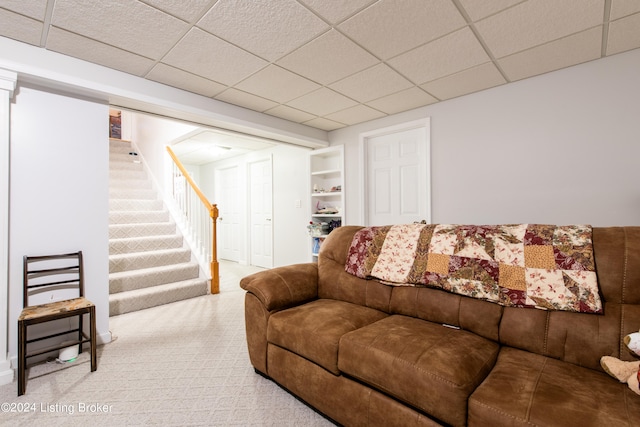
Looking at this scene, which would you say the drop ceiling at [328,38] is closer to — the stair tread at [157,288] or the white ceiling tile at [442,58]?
the white ceiling tile at [442,58]

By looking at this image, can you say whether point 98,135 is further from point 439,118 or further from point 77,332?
point 439,118

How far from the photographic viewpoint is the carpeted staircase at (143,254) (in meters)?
3.53

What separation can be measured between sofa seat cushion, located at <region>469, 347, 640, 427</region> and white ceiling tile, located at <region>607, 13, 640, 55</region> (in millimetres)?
2203

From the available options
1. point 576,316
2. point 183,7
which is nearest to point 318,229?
point 183,7

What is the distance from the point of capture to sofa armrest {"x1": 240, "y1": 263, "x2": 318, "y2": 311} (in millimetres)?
1996

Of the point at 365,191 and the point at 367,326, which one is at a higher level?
the point at 365,191

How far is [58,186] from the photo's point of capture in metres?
2.38

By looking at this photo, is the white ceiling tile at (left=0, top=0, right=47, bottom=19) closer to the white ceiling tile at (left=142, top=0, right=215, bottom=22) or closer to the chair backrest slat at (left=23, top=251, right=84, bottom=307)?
the white ceiling tile at (left=142, top=0, right=215, bottom=22)

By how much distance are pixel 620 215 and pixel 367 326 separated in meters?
2.35

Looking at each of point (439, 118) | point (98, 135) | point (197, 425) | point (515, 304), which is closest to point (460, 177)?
point (439, 118)

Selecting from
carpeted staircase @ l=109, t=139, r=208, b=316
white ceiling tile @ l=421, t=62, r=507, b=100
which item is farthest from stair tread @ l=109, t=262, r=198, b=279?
white ceiling tile @ l=421, t=62, r=507, b=100

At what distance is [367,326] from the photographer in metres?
1.70

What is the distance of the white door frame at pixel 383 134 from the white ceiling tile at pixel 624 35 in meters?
1.56

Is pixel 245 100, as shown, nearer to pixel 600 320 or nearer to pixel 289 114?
pixel 289 114
